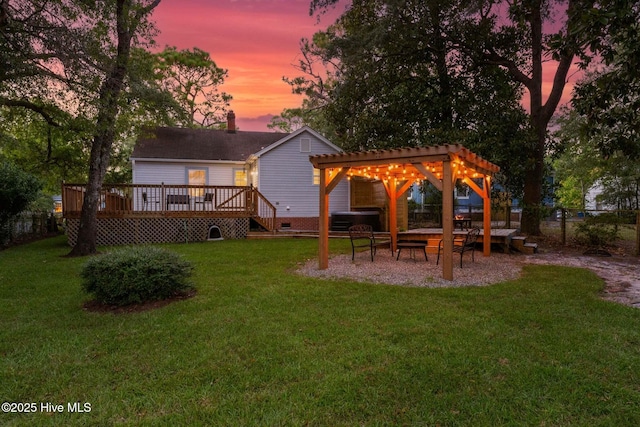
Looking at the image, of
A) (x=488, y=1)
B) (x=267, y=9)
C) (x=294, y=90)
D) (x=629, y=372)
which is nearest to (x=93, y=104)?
(x=267, y=9)

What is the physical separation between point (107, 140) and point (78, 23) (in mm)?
3714

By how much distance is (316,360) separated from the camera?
3504mm

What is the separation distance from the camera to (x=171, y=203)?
1431cm

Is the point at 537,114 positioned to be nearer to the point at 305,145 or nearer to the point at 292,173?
the point at 305,145

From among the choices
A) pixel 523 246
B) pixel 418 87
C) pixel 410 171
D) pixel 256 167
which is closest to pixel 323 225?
pixel 410 171

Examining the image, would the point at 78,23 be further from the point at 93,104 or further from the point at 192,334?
the point at 192,334

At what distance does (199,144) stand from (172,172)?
2409 mm

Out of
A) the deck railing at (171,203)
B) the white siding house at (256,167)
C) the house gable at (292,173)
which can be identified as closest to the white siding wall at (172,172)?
the white siding house at (256,167)

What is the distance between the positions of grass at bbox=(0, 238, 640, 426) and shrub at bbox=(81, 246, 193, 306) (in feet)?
1.16

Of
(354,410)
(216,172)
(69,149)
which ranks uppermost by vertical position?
(69,149)

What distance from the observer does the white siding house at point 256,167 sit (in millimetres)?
17266

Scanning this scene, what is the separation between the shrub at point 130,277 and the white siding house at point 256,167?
1163 centimetres

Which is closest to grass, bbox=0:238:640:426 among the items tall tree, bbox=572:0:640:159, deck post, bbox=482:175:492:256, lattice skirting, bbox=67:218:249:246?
tall tree, bbox=572:0:640:159

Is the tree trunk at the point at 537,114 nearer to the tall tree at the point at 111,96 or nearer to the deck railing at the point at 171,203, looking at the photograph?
the deck railing at the point at 171,203
